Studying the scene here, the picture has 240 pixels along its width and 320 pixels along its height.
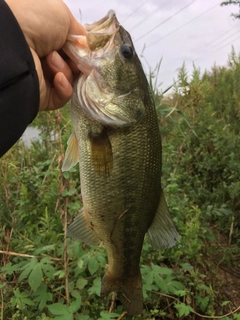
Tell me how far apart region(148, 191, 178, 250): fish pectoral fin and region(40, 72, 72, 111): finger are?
2.19 feet

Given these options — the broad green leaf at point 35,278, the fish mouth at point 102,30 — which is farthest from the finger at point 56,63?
the broad green leaf at point 35,278

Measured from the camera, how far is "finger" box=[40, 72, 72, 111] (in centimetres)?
159

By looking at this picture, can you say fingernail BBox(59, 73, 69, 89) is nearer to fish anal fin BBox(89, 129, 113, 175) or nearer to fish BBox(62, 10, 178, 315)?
fish BBox(62, 10, 178, 315)

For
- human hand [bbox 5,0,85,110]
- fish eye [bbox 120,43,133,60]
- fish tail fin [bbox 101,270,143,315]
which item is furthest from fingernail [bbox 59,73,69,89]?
fish tail fin [bbox 101,270,143,315]

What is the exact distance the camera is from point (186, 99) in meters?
3.16

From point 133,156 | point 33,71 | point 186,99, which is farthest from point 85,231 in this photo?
point 186,99

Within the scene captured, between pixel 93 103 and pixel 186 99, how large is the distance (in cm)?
171

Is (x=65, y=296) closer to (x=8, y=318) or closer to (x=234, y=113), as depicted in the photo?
(x=8, y=318)

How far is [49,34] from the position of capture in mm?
1516

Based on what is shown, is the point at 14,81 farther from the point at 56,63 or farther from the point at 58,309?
the point at 58,309

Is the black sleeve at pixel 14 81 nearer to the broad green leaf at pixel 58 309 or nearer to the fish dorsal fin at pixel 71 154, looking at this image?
the fish dorsal fin at pixel 71 154

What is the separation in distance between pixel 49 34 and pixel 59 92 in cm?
26

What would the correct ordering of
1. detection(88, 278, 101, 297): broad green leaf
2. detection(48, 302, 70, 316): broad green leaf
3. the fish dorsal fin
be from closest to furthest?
the fish dorsal fin < detection(48, 302, 70, 316): broad green leaf < detection(88, 278, 101, 297): broad green leaf

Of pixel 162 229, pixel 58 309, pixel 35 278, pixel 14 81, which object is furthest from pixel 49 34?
pixel 58 309
